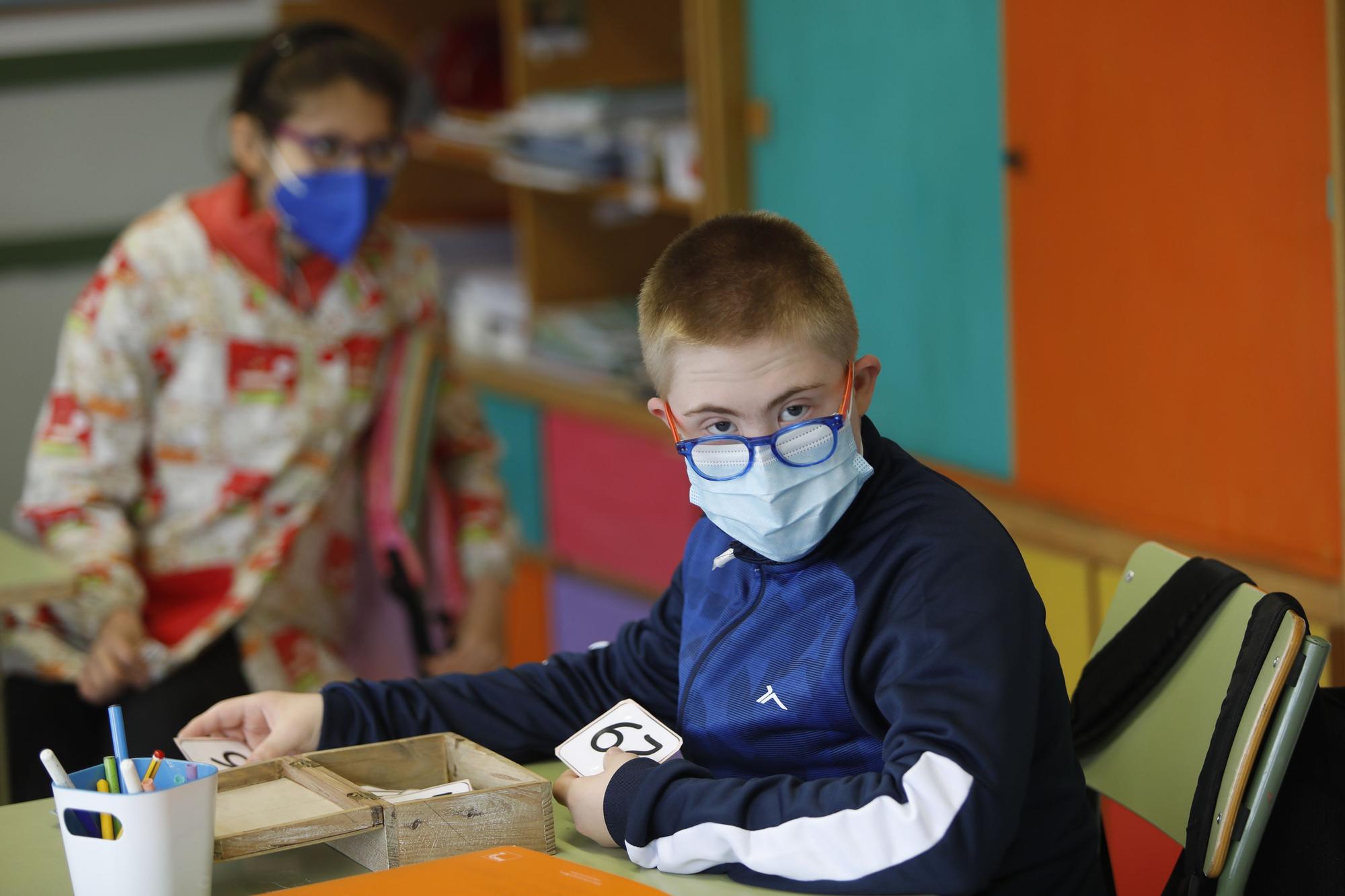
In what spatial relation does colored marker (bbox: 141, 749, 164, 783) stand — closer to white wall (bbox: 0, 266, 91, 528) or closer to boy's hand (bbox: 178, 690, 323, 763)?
boy's hand (bbox: 178, 690, 323, 763)

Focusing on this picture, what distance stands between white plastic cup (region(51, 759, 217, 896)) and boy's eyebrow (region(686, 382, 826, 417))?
471mm

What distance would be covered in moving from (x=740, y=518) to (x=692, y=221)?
219cm

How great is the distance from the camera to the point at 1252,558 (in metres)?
2.17

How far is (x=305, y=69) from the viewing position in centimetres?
227

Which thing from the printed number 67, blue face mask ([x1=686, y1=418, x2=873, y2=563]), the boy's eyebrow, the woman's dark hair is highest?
the woman's dark hair

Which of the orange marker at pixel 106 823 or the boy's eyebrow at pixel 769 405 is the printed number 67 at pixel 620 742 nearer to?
the boy's eyebrow at pixel 769 405

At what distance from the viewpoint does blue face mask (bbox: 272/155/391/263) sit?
228 cm

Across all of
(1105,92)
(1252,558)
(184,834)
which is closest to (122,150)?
(1105,92)

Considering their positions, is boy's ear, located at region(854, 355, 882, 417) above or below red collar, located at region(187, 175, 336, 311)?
below

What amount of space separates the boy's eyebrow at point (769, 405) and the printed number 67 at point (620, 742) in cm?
27

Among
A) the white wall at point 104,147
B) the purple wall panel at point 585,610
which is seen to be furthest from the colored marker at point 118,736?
the white wall at point 104,147

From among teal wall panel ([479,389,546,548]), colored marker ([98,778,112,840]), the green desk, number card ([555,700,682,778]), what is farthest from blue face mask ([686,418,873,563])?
teal wall panel ([479,389,546,548])

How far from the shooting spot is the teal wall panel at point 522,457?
12.5 feet

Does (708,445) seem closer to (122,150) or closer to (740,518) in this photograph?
(740,518)
